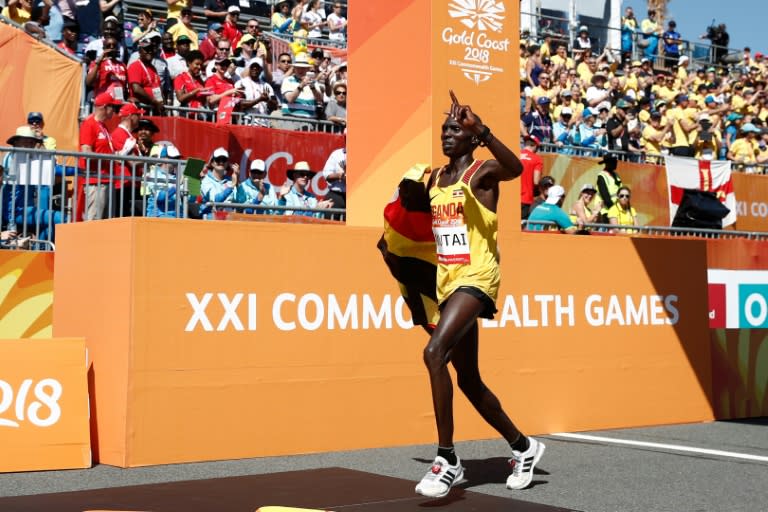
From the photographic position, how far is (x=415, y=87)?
30.0 feet

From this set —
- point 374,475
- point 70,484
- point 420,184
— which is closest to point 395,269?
point 420,184

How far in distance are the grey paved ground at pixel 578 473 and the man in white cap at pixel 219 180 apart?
17.2ft

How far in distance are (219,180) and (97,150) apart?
1.54 meters

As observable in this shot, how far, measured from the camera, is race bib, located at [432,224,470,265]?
661 centimetres

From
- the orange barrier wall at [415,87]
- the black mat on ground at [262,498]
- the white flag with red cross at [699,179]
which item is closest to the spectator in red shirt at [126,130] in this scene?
the orange barrier wall at [415,87]

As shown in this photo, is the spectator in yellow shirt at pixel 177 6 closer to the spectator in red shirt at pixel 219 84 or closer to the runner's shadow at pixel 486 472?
the spectator in red shirt at pixel 219 84

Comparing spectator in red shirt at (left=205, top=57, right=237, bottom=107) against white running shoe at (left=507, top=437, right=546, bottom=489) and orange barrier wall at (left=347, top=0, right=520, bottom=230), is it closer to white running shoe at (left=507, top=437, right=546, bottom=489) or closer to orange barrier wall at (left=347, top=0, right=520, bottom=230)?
orange barrier wall at (left=347, top=0, right=520, bottom=230)

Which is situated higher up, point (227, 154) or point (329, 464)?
point (227, 154)

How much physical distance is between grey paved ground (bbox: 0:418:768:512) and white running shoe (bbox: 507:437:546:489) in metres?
0.07

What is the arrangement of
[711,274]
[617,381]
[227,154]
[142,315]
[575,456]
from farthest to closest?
[227,154], [711,274], [617,381], [575,456], [142,315]

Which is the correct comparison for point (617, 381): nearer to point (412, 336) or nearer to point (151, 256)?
point (412, 336)

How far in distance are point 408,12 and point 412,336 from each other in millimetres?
2744

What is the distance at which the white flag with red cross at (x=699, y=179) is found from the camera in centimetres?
1772

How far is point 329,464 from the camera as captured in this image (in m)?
7.72
